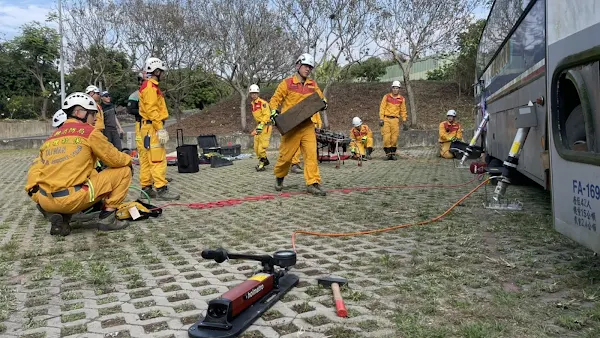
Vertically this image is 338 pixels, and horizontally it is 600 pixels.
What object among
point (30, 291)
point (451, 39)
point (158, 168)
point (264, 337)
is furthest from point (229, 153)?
point (264, 337)

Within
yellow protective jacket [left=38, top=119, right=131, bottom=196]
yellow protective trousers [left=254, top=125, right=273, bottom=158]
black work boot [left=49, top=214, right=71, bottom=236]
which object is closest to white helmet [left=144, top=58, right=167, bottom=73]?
yellow protective jacket [left=38, top=119, right=131, bottom=196]

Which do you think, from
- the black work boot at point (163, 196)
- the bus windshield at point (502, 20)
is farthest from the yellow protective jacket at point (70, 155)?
the bus windshield at point (502, 20)

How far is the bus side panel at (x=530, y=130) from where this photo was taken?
5.03 metres

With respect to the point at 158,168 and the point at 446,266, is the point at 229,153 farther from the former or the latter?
the point at 446,266

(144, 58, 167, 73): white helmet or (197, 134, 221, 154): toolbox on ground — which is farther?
(197, 134, 221, 154): toolbox on ground

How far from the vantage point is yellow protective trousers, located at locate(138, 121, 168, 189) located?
7.37 metres

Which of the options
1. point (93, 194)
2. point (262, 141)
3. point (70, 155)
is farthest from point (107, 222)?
point (262, 141)

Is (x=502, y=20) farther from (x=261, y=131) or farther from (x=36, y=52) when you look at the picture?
(x=36, y=52)

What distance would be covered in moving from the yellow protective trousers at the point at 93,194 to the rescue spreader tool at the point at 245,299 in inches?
96.8

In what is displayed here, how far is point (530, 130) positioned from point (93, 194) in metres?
4.68

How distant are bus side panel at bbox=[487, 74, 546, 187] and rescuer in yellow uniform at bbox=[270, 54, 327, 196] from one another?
2.61m

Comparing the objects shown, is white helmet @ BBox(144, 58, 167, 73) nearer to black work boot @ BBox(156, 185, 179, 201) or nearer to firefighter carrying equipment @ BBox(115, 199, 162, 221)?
black work boot @ BBox(156, 185, 179, 201)

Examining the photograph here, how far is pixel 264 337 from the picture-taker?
2777 millimetres

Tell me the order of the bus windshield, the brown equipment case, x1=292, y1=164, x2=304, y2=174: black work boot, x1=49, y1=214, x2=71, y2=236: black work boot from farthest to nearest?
x1=292, y1=164, x2=304, y2=174: black work boot < the brown equipment case < the bus windshield < x1=49, y1=214, x2=71, y2=236: black work boot
